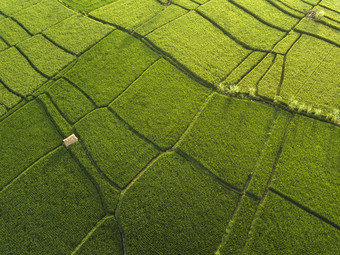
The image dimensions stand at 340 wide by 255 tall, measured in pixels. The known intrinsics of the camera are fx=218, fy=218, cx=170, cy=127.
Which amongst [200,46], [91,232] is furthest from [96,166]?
[200,46]

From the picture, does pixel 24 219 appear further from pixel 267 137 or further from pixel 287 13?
pixel 287 13

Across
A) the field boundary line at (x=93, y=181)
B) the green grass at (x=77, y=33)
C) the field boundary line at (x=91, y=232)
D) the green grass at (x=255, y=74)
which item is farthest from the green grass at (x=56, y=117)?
the green grass at (x=255, y=74)

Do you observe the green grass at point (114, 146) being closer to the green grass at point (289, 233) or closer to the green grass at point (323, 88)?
the green grass at point (289, 233)

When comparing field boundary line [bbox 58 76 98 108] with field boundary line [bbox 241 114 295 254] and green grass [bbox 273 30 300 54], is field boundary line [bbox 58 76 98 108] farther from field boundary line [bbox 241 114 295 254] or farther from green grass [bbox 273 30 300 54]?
green grass [bbox 273 30 300 54]

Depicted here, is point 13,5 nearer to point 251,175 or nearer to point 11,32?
point 11,32

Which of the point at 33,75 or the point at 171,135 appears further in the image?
the point at 33,75

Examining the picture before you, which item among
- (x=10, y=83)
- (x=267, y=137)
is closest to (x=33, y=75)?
(x=10, y=83)
